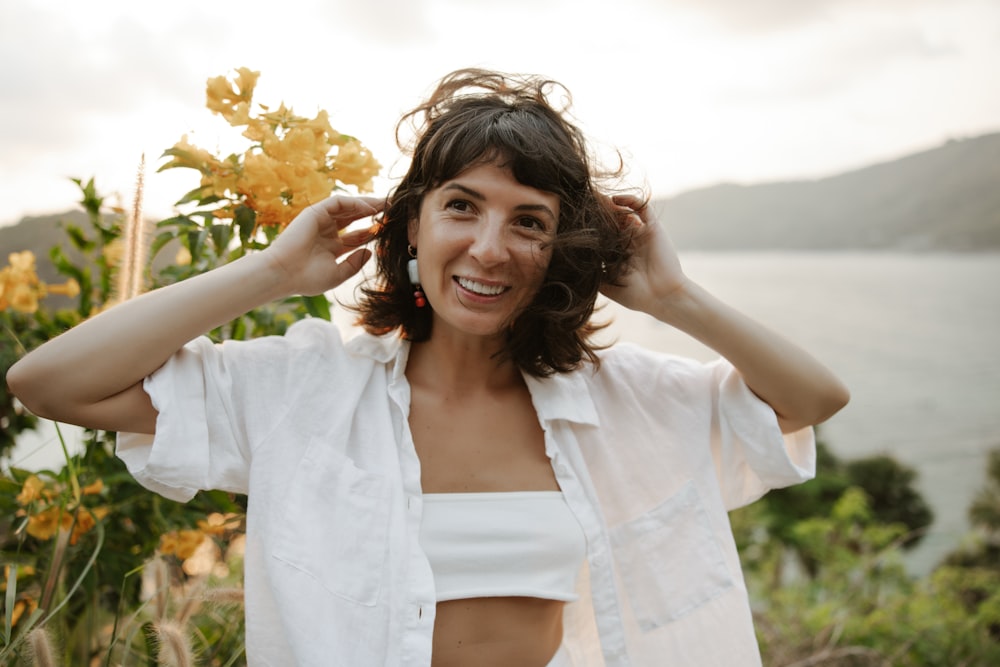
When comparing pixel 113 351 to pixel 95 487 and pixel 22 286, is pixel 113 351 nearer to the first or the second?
pixel 95 487

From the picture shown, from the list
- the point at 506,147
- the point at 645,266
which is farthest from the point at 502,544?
the point at 506,147

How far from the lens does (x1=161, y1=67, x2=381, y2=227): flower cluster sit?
1.33 metres

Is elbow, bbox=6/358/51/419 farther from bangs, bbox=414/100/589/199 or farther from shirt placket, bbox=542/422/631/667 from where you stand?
shirt placket, bbox=542/422/631/667

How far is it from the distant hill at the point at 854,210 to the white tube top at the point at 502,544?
5.80 meters

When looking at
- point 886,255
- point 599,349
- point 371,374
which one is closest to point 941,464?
point 886,255

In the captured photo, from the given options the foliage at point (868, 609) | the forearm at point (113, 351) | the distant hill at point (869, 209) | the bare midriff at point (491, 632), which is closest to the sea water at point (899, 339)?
the distant hill at point (869, 209)

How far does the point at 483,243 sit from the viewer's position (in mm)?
1287

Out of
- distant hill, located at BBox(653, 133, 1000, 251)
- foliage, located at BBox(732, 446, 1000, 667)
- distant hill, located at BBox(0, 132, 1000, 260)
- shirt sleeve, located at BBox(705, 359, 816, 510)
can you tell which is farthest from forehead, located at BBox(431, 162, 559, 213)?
distant hill, located at BBox(0, 132, 1000, 260)

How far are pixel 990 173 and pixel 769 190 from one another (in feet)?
6.46

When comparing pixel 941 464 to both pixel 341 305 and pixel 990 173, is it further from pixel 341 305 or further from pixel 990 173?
pixel 341 305

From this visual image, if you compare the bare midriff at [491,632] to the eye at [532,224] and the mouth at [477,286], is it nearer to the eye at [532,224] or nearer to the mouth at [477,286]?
the mouth at [477,286]

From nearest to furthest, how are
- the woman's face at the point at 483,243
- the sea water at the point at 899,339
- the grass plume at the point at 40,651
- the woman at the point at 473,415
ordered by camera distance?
the grass plume at the point at 40,651 → the woman at the point at 473,415 → the woman's face at the point at 483,243 → the sea water at the point at 899,339

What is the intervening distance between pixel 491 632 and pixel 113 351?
0.79 m

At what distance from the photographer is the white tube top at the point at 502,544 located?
129 centimetres
